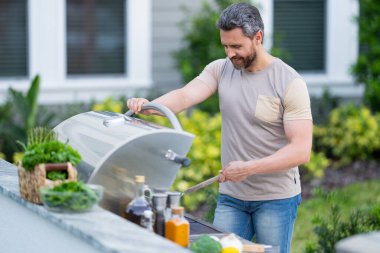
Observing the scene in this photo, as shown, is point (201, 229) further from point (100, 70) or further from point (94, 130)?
point (100, 70)

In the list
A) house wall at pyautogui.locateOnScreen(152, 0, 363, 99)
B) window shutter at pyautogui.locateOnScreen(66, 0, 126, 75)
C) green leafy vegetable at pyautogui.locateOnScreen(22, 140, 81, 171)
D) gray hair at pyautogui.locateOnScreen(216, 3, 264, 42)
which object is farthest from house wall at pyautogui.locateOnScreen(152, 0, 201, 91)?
green leafy vegetable at pyautogui.locateOnScreen(22, 140, 81, 171)

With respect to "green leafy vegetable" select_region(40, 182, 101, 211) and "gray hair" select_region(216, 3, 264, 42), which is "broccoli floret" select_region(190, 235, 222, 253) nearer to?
"green leafy vegetable" select_region(40, 182, 101, 211)

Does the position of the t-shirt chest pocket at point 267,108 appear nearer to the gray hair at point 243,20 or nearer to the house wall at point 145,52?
the gray hair at point 243,20

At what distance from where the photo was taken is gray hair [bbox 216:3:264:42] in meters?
4.35

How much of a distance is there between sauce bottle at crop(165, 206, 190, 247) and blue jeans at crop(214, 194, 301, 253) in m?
0.92

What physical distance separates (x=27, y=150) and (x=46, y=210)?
0.39m

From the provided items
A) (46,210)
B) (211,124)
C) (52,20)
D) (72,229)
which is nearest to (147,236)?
(72,229)

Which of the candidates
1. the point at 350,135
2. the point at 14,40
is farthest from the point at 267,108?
the point at 350,135

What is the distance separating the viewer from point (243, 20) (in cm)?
435

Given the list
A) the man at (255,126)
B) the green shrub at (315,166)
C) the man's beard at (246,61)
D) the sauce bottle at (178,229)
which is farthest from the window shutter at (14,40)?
the sauce bottle at (178,229)

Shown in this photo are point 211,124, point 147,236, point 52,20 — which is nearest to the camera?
point 147,236

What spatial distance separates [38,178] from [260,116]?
116 cm

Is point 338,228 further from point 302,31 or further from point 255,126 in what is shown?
point 302,31

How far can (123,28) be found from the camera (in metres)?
10.6
